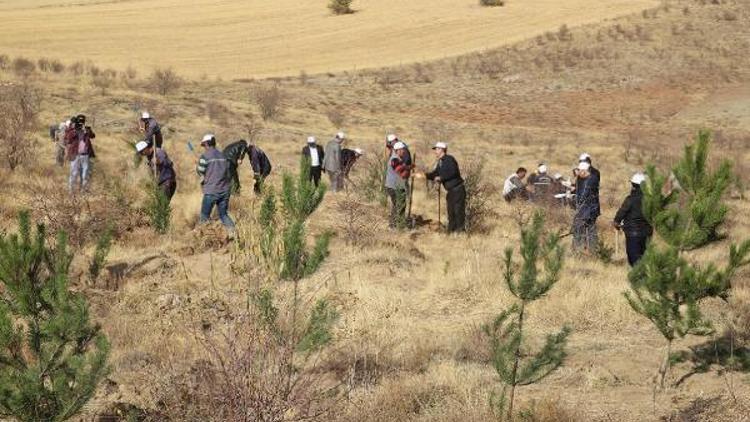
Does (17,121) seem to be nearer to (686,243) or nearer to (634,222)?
(634,222)

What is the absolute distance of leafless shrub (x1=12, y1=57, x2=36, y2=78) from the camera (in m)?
30.4

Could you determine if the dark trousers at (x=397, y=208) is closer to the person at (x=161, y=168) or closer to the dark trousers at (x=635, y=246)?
the person at (x=161, y=168)

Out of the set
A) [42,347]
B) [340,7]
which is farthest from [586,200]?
[340,7]

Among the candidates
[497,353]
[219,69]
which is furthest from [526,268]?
[219,69]

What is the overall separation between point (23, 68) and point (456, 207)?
2550cm

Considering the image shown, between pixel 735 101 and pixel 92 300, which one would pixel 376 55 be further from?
pixel 92 300

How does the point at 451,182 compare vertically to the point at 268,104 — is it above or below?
below

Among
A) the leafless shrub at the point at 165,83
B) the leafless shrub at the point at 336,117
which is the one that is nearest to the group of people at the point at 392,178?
the leafless shrub at the point at 336,117

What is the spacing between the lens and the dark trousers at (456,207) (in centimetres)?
1223

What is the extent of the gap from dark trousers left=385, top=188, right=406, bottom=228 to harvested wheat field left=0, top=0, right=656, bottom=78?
2834 centimetres

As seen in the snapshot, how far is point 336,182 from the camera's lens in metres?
15.5

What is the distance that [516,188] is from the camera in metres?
15.9

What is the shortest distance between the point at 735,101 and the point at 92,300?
1330 inches

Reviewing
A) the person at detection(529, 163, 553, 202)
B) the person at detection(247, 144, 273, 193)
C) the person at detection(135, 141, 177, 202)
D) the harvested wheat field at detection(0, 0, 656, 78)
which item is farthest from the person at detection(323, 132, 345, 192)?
the harvested wheat field at detection(0, 0, 656, 78)
